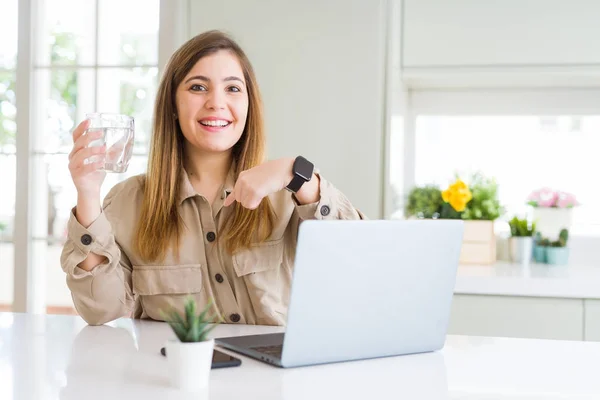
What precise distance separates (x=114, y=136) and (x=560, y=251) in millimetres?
2067

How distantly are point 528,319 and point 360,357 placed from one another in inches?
55.8

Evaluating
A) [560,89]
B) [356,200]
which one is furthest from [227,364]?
[560,89]

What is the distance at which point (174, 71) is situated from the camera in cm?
185

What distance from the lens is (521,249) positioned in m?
2.93

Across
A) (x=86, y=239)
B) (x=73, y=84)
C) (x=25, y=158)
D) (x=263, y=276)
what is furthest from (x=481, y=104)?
(x=86, y=239)

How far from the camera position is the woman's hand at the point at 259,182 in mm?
1515

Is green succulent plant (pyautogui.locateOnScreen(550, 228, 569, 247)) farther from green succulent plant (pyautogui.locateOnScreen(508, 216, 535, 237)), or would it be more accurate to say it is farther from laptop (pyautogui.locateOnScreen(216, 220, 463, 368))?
laptop (pyautogui.locateOnScreen(216, 220, 463, 368))

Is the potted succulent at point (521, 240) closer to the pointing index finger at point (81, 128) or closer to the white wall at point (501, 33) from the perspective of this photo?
the white wall at point (501, 33)

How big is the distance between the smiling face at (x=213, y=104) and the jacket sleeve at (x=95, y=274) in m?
0.35

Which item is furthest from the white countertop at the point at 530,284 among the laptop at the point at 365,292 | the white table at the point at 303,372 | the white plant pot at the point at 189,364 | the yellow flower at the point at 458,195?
the white plant pot at the point at 189,364

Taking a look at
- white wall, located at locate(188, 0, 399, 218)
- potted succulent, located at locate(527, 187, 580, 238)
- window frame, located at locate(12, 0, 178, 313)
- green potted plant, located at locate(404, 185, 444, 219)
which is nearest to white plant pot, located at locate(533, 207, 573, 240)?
potted succulent, located at locate(527, 187, 580, 238)

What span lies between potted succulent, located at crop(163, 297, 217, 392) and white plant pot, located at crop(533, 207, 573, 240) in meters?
2.20

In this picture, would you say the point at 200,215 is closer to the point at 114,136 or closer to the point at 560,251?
the point at 114,136

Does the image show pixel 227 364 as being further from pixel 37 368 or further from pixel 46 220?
pixel 46 220
